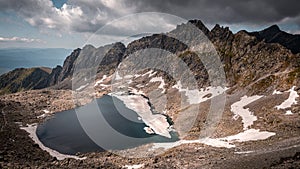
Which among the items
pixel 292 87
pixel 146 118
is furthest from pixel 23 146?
pixel 292 87

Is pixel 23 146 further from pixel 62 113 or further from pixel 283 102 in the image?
pixel 283 102

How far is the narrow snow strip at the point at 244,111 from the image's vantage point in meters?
93.9

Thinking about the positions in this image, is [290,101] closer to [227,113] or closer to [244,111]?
[244,111]

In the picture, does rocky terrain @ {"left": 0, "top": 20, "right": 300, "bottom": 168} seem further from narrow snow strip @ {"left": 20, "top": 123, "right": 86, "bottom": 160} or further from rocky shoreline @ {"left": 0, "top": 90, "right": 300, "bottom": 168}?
narrow snow strip @ {"left": 20, "top": 123, "right": 86, "bottom": 160}

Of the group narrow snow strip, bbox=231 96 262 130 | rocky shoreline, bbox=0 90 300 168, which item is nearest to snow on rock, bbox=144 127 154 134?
rocky shoreline, bbox=0 90 300 168

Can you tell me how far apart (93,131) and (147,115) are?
1471 inches

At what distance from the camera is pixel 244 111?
105000mm

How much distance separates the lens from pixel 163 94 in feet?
581

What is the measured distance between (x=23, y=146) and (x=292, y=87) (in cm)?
10086

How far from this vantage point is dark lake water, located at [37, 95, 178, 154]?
91.4 m

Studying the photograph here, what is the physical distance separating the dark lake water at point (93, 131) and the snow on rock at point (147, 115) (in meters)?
3.47

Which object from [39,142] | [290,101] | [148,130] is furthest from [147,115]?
[290,101]

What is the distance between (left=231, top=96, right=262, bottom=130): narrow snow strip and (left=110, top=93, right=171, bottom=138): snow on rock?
2860 centimetres

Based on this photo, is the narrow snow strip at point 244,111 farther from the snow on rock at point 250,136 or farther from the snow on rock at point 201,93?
the snow on rock at point 201,93
